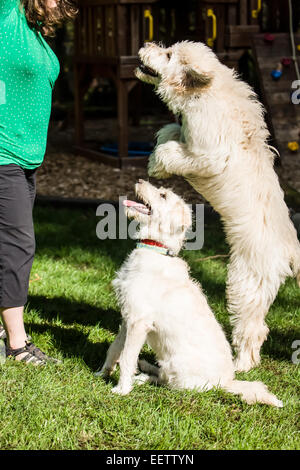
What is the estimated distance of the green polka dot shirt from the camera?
12.5ft

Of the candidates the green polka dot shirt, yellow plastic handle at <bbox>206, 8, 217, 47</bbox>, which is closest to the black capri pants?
the green polka dot shirt

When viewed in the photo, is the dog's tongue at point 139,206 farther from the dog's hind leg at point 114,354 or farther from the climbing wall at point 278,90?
the climbing wall at point 278,90

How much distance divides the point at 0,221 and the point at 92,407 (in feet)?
4.08

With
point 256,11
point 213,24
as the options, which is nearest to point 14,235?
point 213,24

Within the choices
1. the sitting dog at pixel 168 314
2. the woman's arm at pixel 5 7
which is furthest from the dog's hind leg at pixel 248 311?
the woman's arm at pixel 5 7

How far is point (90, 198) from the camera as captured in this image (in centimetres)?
845

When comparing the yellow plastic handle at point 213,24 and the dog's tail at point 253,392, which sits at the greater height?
the yellow plastic handle at point 213,24

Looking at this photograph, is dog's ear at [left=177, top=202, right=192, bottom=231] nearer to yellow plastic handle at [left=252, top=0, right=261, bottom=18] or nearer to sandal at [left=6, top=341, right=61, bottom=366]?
sandal at [left=6, top=341, right=61, bottom=366]

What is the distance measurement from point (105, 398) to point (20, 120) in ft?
5.66

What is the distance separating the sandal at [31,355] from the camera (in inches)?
164

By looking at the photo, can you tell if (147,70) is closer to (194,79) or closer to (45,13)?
(194,79)

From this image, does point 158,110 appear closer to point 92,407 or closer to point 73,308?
point 73,308

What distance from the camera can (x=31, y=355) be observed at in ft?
13.8

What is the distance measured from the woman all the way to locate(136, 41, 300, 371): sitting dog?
828 mm
